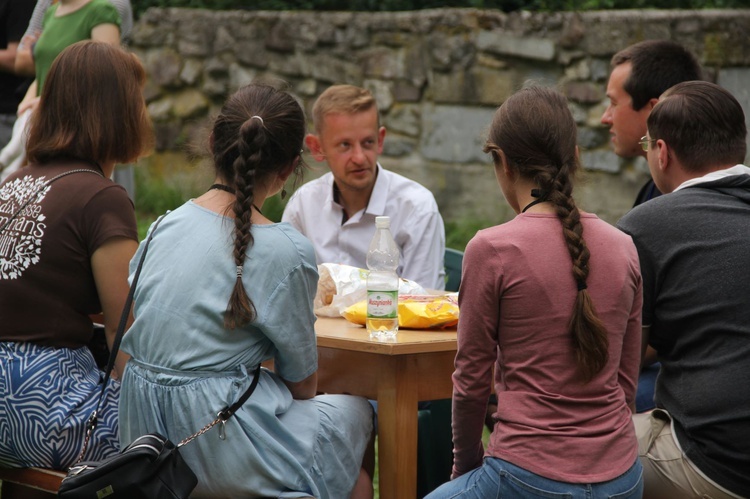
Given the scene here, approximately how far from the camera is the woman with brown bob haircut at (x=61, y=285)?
2953mm

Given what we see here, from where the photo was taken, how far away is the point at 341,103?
419 centimetres

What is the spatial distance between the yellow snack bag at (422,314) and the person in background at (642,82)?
1.23m

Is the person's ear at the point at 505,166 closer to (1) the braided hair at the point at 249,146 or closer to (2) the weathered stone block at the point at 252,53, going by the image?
(1) the braided hair at the point at 249,146

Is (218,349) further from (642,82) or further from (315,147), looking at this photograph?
(642,82)

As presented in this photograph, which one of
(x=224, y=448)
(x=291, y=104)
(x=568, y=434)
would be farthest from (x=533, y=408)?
(x=291, y=104)

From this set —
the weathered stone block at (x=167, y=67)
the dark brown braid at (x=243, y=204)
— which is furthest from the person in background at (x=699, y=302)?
the weathered stone block at (x=167, y=67)

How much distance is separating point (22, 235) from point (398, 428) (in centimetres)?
123

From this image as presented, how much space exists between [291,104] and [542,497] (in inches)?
48.3

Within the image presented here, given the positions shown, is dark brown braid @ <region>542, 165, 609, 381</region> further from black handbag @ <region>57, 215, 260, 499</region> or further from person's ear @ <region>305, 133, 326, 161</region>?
person's ear @ <region>305, 133, 326, 161</region>

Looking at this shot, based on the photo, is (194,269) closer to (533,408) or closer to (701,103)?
(533,408)

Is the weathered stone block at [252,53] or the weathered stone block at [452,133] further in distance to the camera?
the weathered stone block at [252,53]

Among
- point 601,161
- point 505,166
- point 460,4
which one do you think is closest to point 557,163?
point 505,166

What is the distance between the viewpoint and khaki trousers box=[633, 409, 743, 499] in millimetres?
2682

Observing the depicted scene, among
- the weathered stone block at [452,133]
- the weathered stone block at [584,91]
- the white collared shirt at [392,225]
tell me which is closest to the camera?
the white collared shirt at [392,225]
